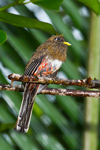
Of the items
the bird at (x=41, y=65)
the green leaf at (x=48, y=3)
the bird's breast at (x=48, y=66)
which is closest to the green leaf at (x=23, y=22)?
the green leaf at (x=48, y=3)

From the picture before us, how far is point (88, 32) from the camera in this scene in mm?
1654

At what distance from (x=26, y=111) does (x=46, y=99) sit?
9.5 inches

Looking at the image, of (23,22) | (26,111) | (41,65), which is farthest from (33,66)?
(23,22)

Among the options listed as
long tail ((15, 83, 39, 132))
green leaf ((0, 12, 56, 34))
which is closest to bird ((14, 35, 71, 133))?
long tail ((15, 83, 39, 132))

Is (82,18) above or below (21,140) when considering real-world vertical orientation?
above

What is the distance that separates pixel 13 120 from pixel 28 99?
149mm

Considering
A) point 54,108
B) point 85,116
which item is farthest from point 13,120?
point 85,116

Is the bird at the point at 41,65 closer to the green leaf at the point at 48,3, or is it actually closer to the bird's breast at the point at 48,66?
the bird's breast at the point at 48,66

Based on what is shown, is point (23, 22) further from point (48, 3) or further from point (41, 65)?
point (41, 65)

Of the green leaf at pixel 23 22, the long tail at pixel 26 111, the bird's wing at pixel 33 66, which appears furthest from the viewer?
the bird's wing at pixel 33 66

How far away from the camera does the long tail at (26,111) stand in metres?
1.20

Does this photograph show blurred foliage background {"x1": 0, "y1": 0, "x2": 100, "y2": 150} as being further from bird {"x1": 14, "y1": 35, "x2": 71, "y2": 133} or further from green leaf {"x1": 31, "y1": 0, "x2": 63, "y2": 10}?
green leaf {"x1": 31, "y1": 0, "x2": 63, "y2": 10}

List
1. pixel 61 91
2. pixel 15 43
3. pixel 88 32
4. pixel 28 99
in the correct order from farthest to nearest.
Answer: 1. pixel 88 32
2. pixel 15 43
3. pixel 28 99
4. pixel 61 91

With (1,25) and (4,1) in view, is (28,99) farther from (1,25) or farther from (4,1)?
(4,1)
